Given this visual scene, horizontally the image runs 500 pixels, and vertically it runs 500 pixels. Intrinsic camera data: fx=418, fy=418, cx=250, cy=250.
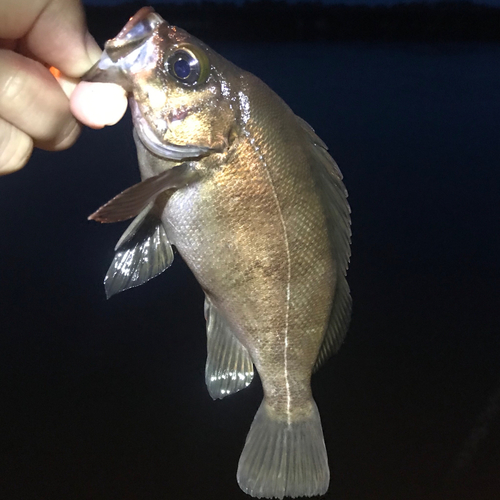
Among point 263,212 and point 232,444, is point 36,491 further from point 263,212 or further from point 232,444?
point 263,212

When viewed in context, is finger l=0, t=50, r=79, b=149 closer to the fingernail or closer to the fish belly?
the fingernail

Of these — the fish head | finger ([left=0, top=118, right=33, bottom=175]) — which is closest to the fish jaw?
the fish head

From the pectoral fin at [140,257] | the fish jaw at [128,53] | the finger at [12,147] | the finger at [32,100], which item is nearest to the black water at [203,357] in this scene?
the pectoral fin at [140,257]

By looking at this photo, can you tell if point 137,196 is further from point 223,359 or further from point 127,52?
point 223,359

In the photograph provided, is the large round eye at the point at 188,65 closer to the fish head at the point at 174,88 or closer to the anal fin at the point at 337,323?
the fish head at the point at 174,88

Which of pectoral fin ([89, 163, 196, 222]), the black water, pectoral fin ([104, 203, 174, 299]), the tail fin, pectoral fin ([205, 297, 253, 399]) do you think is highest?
pectoral fin ([89, 163, 196, 222])

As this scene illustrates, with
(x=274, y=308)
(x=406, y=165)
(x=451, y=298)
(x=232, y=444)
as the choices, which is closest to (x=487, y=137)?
(x=406, y=165)
